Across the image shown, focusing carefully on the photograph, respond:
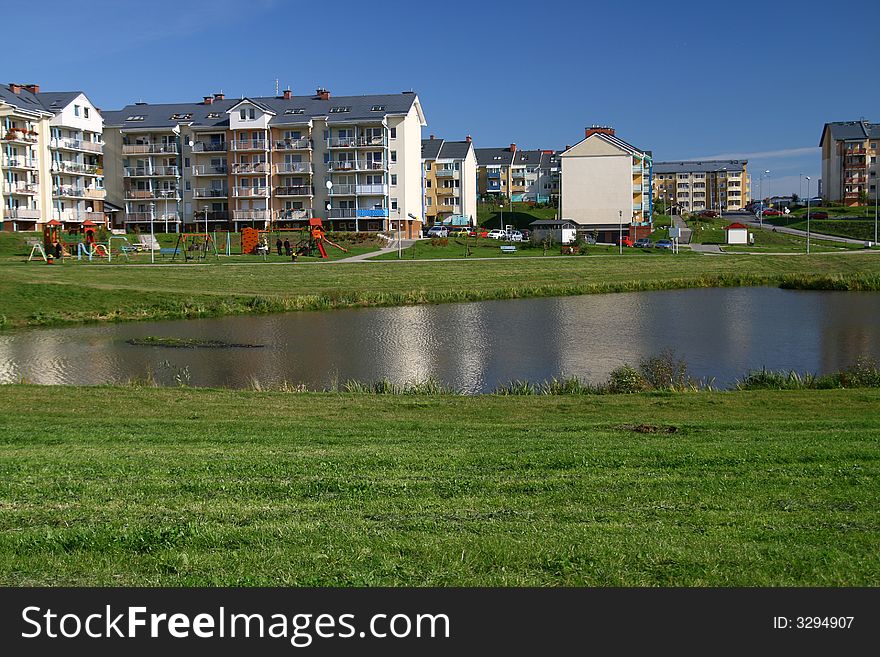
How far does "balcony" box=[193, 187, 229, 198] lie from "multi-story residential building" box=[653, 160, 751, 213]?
351 feet

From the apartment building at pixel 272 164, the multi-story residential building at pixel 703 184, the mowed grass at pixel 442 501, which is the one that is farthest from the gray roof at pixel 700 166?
the mowed grass at pixel 442 501

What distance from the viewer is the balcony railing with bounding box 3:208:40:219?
77.4 m

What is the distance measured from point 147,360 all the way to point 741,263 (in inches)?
1815

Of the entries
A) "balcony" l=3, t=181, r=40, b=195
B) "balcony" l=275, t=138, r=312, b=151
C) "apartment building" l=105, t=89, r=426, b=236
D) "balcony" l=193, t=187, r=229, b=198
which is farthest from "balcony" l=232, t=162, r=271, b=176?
"balcony" l=3, t=181, r=40, b=195

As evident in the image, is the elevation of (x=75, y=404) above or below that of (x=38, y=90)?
below

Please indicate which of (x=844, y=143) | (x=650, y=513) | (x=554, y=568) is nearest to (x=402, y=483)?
(x=650, y=513)

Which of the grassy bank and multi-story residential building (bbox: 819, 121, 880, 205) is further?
multi-story residential building (bbox: 819, 121, 880, 205)

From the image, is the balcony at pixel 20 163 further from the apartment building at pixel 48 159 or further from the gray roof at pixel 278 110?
the gray roof at pixel 278 110

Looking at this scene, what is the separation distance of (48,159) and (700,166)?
12854cm

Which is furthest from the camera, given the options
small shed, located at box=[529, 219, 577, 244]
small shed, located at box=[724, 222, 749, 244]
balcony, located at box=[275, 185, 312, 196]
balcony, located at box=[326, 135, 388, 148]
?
small shed, located at box=[724, 222, 749, 244]

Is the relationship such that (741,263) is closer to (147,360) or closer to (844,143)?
(147,360)

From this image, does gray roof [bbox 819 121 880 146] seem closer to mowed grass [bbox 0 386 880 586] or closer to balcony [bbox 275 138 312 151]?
balcony [bbox 275 138 312 151]

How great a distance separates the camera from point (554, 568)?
20.1 feet

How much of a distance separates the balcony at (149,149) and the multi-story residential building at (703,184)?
360 feet
